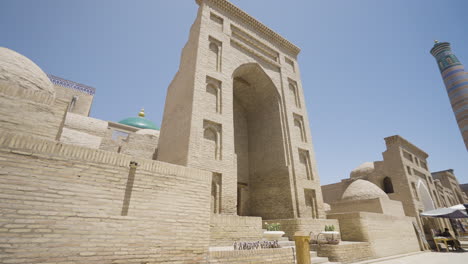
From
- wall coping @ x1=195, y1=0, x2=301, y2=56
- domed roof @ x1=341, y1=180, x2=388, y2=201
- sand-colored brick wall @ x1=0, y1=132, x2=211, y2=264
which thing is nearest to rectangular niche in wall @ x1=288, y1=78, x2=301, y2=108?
wall coping @ x1=195, y1=0, x2=301, y2=56

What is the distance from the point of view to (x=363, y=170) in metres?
19.7

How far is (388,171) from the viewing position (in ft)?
56.9

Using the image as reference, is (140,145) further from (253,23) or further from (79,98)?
(79,98)

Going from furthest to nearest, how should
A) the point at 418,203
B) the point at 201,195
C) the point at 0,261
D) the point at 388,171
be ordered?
the point at 388,171
the point at 418,203
the point at 201,195
the point at 0,261

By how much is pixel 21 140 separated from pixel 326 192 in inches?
753

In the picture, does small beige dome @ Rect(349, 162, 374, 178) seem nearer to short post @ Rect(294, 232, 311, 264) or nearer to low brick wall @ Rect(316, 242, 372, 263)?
low brick wall @ Rect(316, 242, 372, 263)

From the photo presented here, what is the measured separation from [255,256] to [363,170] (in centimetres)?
1800

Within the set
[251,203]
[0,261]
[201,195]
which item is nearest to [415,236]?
[251,203]

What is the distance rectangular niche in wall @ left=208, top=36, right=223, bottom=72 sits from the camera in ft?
30.7

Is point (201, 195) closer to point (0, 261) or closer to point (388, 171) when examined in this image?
point (0, 261)

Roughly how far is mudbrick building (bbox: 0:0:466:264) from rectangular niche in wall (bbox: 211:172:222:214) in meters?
0.03

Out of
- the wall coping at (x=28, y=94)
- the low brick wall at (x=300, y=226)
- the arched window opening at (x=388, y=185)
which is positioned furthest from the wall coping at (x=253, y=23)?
the arched window opening at (x=388, y=185)

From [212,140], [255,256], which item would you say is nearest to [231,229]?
[255,256]

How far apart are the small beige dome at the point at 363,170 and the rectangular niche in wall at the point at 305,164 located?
11146 millimetres
